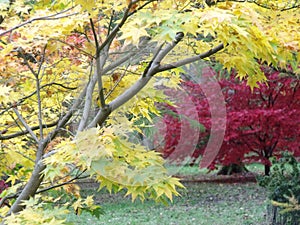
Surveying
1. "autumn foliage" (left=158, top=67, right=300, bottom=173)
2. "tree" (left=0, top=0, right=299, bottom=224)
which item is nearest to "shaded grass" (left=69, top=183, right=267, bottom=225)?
"autumn foliage" (left=158, top=67, right=300, bottom=173)

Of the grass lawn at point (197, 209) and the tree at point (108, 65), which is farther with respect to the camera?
the grass lawn at point (197, 209)

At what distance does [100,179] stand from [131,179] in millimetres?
156

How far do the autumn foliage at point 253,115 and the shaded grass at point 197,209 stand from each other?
0.84 m

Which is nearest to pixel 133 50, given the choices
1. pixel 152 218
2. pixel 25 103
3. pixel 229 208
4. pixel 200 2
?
pixel 200 2

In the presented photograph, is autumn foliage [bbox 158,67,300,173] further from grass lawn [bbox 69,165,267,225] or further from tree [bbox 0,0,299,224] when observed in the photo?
tree [bbox 0,0,299,224]

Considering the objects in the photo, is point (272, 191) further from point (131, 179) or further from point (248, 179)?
point (248, 179)

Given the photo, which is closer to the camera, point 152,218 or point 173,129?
point 152,218

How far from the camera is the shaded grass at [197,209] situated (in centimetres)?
815

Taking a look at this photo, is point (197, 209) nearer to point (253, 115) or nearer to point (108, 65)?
point (253, 115)

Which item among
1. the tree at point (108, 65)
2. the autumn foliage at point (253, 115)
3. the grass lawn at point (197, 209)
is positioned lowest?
the grass lawn at point (197, 209)

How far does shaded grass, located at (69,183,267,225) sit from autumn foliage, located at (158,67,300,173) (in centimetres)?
84

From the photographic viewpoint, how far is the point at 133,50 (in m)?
2.96

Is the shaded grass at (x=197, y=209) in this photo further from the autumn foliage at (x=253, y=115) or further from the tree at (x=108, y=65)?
the tree at (x=108, y=65)

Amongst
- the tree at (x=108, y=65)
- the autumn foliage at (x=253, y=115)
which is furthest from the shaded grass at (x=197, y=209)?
the tree at (x=108, y=65)
